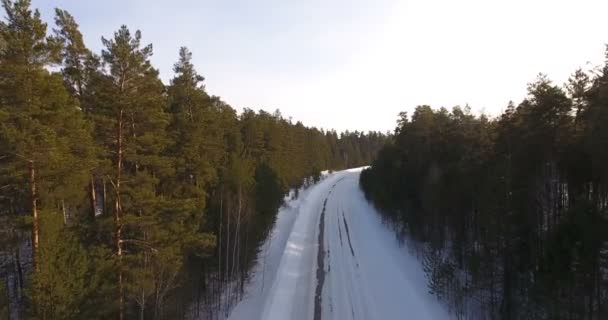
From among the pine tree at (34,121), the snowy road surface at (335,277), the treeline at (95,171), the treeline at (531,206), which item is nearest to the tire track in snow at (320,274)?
the snowy road surface at (335,277)

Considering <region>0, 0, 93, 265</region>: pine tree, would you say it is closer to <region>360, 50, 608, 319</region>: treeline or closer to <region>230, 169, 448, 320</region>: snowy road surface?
<region>230, 169, 448, 320</region>: snowy road surface

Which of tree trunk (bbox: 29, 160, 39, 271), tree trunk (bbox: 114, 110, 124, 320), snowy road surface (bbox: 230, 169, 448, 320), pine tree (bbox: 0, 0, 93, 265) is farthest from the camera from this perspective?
snowy road surface (bbox: 230, 169, 448, 320)

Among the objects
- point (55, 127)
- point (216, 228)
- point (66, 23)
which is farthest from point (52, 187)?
point (216, 228)

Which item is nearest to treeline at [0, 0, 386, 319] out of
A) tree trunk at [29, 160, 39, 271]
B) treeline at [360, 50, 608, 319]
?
tree trunk at [29, 160, 39, 271]

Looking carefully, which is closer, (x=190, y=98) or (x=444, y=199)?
(x=190, y=98)

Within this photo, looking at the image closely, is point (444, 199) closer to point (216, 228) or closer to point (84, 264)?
point (216, 228)
